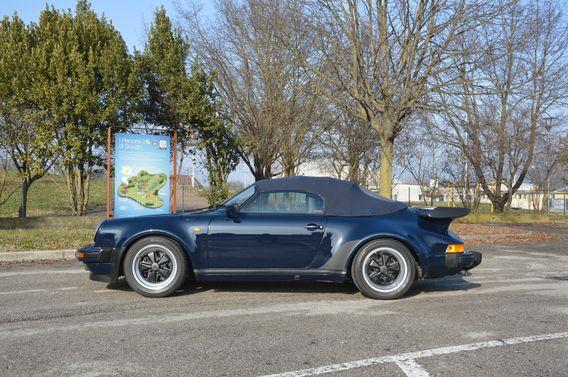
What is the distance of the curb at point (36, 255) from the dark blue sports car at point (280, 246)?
3885 millimetres

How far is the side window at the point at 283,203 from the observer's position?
19.5 ft

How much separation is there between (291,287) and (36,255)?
526 cm

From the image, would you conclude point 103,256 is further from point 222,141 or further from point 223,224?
point 222,141

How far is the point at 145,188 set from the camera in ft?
41.3

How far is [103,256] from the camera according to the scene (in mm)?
5793

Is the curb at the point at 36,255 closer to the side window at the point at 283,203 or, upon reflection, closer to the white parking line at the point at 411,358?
the side window at the point at 283,203

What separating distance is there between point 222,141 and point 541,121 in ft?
43.5

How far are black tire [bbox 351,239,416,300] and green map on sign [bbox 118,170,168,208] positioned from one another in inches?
312

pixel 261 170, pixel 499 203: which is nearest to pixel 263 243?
pixel 261 170

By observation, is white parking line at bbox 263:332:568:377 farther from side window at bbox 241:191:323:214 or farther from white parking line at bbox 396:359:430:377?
side window at bbox 241:191:323:214

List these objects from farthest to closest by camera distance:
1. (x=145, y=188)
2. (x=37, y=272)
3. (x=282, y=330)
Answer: (x=145, y=188) < (x=37, y=272) < (x=282, y=330)

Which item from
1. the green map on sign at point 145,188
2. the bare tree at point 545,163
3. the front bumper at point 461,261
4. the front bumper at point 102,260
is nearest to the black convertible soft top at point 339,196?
the front bumper at point 461,261

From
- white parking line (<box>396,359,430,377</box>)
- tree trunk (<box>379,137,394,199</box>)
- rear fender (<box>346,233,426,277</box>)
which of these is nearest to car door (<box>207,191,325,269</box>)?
rear fender (<box>346,233,426,277</box>)

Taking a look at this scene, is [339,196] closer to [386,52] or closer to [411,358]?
[411,358]
